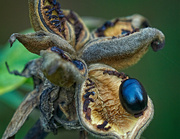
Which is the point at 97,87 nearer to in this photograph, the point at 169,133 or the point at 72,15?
the point at 72,15

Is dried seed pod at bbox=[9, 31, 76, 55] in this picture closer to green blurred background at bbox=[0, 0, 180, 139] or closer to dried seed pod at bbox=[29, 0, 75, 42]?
dried seed pod at bbox=[29, 0, 75, 42]

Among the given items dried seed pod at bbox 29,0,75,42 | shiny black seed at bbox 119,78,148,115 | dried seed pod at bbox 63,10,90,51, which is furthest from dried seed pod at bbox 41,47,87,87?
dried seed pod at bbox 63,10,90,51

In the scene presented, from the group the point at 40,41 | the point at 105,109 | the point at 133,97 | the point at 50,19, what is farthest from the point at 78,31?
the point at 133,97

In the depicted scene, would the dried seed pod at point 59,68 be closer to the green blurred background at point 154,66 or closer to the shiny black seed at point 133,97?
the shiny black seed at point 133,97

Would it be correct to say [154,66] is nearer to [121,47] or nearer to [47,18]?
[121,47]

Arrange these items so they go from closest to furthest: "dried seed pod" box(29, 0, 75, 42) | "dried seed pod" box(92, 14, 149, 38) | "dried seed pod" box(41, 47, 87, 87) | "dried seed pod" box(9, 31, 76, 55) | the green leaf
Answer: "dried seed pod" box(41, 47, 87, 87) < "dried seed pod" box(9, 31, 76, 55) < "dried seed pod" box(29, 0, 75, 42) < "dried seed pod" box(92, 14, 149, 38) < the green leaf
